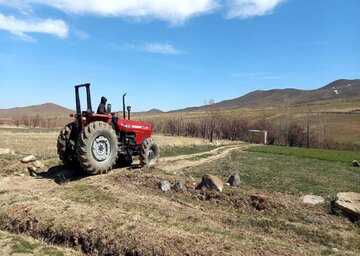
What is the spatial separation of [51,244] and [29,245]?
42cm

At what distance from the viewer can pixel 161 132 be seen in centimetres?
5094

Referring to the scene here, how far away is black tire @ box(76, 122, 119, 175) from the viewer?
1273 centimetres

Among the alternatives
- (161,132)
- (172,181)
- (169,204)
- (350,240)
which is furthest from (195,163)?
(161,132)

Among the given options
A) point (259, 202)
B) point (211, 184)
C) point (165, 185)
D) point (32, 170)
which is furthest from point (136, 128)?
point (259, 202)

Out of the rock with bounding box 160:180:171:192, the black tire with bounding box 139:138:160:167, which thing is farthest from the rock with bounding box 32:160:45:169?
the rock with bounding box 160:180:171:192

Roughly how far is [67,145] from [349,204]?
8962 mm

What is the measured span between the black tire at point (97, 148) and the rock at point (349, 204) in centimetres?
728

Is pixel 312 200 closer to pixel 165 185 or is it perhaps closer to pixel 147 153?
pixel 165 185

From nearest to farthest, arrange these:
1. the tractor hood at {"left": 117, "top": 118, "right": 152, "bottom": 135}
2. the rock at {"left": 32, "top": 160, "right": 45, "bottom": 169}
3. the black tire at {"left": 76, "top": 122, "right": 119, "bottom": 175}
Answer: the black tire at {"left": 76, "top": 122, "right": 119, "bottom": 175} < the tractor hood at {"left": 117, "top": 118, "right": 152, "bottom": 135} < the rock at {"left": 32, "top": 160, "right": 45, "bottom": 169}

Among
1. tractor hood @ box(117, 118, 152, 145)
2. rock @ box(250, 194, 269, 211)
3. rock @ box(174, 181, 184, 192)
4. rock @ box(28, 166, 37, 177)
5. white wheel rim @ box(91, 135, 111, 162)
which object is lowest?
rock @ box(250, 194, 269, 211)

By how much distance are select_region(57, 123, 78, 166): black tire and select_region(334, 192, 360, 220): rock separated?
8.42m

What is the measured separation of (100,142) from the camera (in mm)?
13273

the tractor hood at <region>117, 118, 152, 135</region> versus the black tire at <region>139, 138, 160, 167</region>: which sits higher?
the tractor hood at <region>117, 118, 152, 135</region>

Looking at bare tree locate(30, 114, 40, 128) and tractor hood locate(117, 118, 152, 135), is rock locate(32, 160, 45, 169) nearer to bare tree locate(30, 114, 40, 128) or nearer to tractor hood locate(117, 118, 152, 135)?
tractor hood locate(117, 118, 152, 135)
